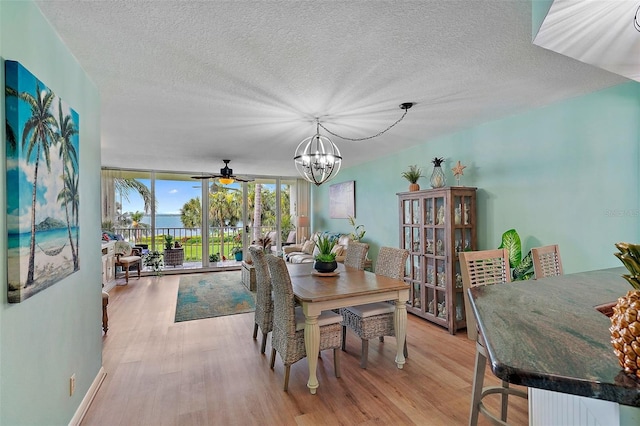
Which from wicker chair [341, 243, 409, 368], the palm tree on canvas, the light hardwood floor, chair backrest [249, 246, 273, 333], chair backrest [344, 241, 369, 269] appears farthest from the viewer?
chair backrest [344, 241, 369, 269]

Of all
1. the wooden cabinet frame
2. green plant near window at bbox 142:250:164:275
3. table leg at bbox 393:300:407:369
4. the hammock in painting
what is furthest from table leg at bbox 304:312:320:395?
green plant near window at bbox 142:250:164:275

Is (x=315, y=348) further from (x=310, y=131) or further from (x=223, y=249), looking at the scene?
(x=223, y=249)

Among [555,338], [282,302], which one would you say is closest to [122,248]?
[282,302]

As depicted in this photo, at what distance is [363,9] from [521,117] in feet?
8.87

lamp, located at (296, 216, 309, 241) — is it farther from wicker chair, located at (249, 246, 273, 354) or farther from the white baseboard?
the white baseboard

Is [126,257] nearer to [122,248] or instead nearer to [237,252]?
[122,248]

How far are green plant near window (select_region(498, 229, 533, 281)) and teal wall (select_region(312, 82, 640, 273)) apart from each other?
0.47 feet

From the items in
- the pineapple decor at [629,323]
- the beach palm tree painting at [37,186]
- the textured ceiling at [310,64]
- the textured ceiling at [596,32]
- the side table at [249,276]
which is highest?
the textured ceiling at [310,64]

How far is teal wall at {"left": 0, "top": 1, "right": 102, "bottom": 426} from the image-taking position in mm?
1342

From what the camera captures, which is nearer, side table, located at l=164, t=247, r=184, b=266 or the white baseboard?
the white baseboard

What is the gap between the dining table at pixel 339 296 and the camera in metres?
2.50

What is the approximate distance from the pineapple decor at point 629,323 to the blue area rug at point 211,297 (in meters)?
4.30

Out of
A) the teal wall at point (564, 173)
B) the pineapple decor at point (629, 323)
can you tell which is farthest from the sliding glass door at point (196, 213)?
the pineapple decor at point (629, 323)

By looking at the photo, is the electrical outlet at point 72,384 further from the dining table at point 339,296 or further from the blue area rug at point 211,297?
the blue area rug at point 211,297
